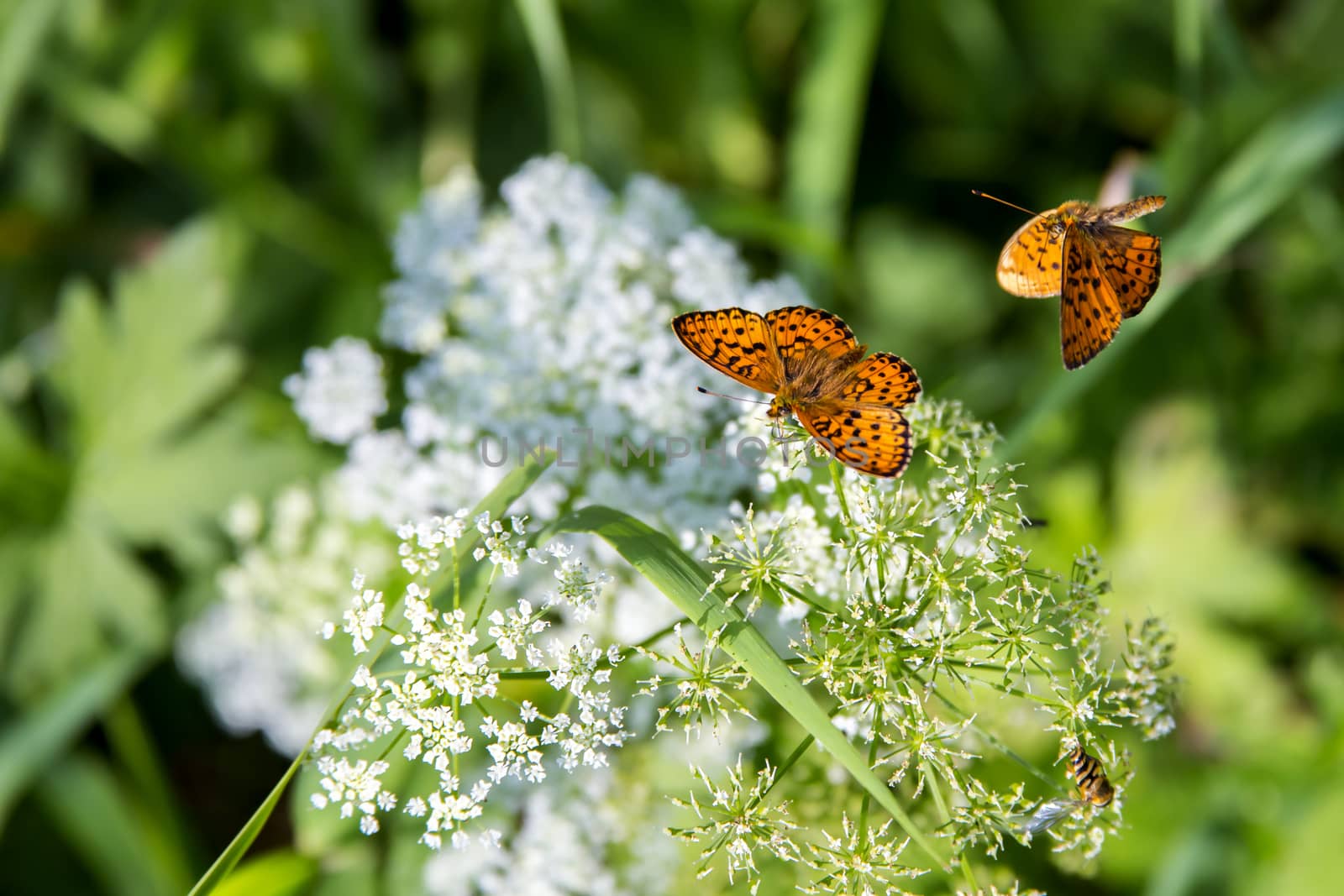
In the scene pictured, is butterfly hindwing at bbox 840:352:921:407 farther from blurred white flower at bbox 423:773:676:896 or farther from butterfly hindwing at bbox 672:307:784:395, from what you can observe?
blurred white flower at bbox 423:773:676:896

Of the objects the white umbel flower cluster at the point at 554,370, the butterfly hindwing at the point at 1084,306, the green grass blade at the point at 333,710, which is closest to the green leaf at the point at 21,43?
the white umbel flower cluster at the point at 554,370

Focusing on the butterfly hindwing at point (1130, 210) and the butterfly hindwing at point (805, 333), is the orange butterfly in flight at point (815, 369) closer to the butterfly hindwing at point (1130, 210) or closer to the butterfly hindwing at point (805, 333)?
the butterfly hindwing at point (805, 333)

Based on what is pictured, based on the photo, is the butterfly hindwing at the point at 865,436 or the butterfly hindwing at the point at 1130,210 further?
the butterfly hindwing at the point at 1130,210

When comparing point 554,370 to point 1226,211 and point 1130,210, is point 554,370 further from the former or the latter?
point 1226,211

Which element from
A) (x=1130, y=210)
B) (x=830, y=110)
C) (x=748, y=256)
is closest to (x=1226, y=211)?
(x=1130, y=210)

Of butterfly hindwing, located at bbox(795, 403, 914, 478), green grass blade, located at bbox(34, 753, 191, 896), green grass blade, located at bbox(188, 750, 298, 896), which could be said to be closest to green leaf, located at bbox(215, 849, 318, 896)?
green grass blade, located at bbox(188, 750, 298, 896)
